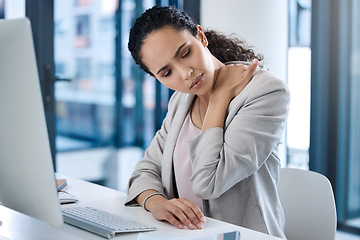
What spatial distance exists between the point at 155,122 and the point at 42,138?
2.64 m

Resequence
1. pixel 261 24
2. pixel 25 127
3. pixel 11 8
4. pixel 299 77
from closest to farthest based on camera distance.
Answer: pixel 25 127 < pixel 11 8 < pixel 261 24 < pixel 299 77

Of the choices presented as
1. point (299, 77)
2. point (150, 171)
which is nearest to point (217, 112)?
point (150, 171)

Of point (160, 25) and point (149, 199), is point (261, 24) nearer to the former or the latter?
point (160, 25)

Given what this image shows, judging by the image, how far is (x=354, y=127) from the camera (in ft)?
9.65

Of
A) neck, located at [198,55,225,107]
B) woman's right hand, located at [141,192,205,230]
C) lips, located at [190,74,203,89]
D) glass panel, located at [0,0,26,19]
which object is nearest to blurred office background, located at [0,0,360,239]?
glass panel, located at [0,0,26,19]

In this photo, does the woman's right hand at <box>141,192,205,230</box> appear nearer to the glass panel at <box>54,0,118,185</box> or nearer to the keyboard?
the keyboard

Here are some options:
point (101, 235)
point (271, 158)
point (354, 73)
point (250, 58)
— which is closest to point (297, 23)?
point (354, 73)

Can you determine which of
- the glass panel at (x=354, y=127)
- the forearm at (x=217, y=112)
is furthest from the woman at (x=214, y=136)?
the glass panel at (x=354, y=127)

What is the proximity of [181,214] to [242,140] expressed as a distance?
0.25 m

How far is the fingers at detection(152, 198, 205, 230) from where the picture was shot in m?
1.10

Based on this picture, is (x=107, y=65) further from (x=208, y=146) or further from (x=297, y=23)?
(x=208, y=146)

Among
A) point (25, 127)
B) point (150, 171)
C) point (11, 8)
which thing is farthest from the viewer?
point (11, 8)

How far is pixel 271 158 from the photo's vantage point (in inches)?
52.5

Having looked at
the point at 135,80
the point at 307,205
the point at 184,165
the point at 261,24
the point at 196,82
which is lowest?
the point at 307,205
